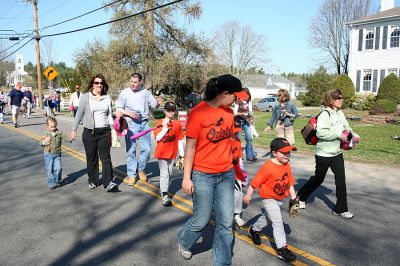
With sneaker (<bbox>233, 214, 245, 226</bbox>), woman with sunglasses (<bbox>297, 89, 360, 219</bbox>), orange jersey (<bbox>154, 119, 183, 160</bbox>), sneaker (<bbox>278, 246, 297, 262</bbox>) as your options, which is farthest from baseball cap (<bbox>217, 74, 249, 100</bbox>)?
orange jersey (<bbox>154, 119, 183, 160</bbox>)

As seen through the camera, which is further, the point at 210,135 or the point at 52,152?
the point at 52,152

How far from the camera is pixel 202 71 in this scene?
29828 mm

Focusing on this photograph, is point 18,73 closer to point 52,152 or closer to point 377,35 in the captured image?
point 377,35

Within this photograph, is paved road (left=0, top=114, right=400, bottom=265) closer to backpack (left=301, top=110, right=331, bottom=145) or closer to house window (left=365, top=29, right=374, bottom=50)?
backpack (left=301, top=110, right=331, bottom=145)

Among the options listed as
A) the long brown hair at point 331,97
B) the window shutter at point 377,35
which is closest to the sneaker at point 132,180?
the long brown hair at point 331,97

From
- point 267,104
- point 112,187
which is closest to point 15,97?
point 112,187

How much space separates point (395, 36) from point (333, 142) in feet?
91.8

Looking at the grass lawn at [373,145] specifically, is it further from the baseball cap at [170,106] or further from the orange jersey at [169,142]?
the baseball cap at [170,106]

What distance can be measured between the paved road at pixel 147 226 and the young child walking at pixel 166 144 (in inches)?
13.6

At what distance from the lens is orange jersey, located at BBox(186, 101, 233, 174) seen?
3.82 metres

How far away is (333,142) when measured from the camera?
19.1 feet

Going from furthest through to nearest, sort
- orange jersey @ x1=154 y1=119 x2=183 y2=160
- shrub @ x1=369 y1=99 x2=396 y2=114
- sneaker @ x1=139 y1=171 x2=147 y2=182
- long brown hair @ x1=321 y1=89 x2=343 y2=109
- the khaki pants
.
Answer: shrub @ x1=369 y1=99 x2=396 y2=114 < the khaki pants < sneaker @ x1=139 y1=171 x2=147 y2=182 < orange jersey @ x1=154 y1=119 x2=183 y2=160 < long brown hair @ x1=321 y1=89 x2=343 y2=109

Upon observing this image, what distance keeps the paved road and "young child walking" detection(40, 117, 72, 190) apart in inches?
9.1

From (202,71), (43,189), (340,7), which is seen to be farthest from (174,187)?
(340,7)
